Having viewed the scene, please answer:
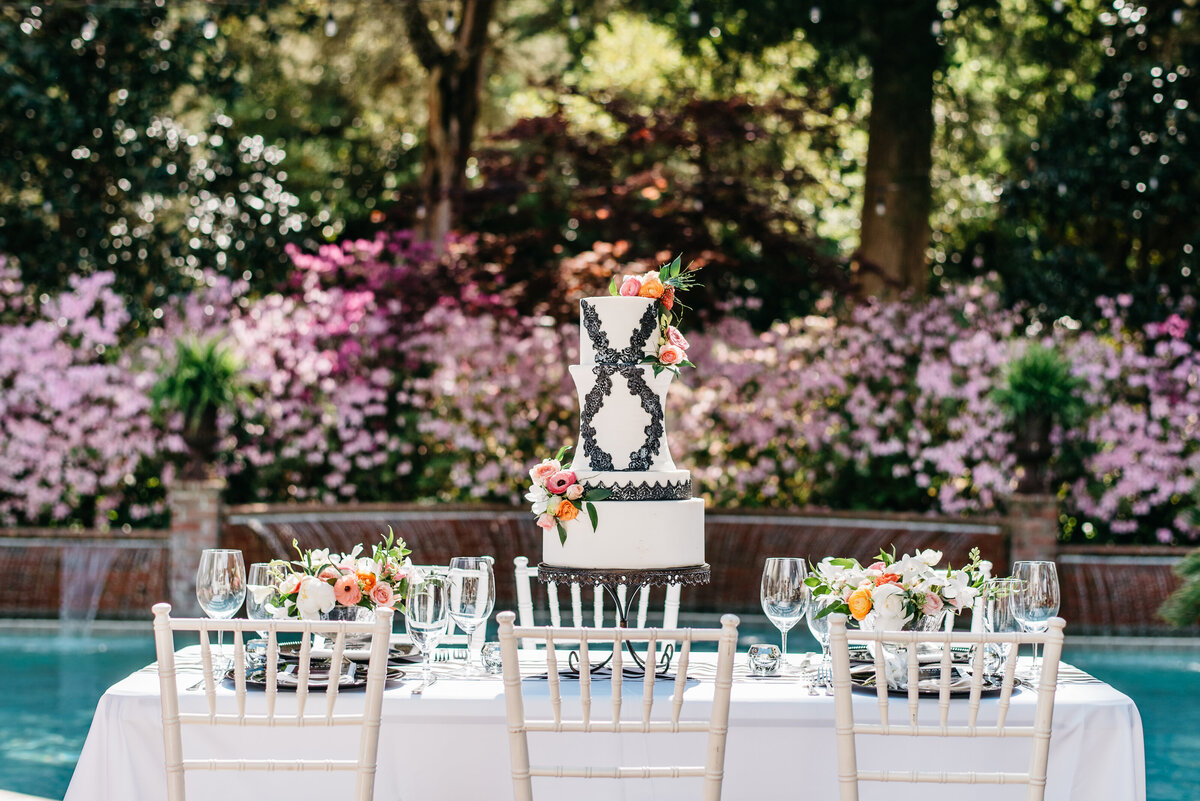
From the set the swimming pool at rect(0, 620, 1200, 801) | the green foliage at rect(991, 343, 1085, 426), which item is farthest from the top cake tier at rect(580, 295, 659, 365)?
the green foliage at rect(991, 343, 1085, 426)

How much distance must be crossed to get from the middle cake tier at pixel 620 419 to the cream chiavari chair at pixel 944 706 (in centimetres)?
91

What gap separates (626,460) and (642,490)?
0.31ft

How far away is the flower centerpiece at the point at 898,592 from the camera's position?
9.87 ft

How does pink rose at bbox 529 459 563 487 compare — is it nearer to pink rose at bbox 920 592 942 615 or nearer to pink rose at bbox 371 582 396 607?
pink rose at bbox 371 582 396 607

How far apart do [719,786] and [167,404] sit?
7537mm

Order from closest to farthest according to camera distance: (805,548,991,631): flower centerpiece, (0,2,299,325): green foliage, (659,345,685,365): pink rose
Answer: (805,548,991,631): flower centerpiece
(659,345,685,365): pink rose
(0,2,299,325): green foliage

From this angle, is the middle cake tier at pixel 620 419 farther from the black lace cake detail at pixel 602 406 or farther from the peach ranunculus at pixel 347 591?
the peach ranunculus at pixel 347 591

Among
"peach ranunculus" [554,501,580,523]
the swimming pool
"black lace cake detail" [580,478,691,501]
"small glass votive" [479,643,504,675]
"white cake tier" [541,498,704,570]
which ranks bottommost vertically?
the swimming pool

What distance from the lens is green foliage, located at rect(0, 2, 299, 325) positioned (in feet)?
34.1

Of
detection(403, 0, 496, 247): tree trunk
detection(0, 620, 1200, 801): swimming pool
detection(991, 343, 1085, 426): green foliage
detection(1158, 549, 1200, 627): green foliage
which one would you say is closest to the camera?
detection(1158, 549, 1200, 627): green foliage

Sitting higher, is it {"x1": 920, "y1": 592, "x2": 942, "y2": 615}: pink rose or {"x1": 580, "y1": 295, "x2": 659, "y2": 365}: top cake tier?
{"x1": 580, "y1": 295, "x2": 659, "y2": 365}: top cake tier

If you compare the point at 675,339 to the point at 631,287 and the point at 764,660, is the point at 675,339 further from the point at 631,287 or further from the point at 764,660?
the point at 764,660

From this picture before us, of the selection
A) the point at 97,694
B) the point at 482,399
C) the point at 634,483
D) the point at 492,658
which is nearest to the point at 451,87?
the point at 482,399

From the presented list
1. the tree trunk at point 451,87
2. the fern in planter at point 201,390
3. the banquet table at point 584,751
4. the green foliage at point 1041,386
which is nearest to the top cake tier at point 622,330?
the banquet table at point 584,751
